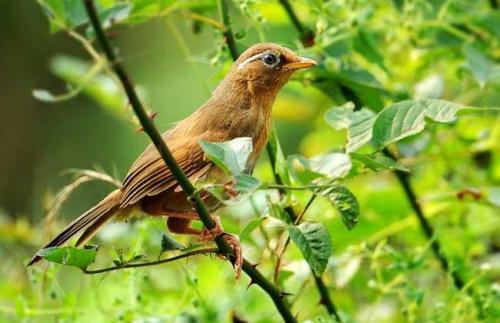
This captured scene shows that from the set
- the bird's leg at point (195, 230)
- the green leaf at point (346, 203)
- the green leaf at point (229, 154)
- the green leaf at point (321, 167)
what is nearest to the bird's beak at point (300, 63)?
the bird's leg at point (195, 230)

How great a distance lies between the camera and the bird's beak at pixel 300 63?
2916 millimetres

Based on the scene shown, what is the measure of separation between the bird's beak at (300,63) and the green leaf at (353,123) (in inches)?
15.2

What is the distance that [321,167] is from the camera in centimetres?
231

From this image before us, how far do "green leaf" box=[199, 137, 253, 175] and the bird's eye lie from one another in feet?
3.32

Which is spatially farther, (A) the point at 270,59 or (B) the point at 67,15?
(A) the point at 270,59

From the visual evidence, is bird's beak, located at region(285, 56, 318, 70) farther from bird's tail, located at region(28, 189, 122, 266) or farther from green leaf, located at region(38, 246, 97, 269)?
green leaf, located at region(38, 246, 97, 269)

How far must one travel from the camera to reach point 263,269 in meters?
3.42

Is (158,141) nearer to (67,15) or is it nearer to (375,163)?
(375,163)

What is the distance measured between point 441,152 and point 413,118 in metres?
1.21

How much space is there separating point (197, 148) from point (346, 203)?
638mm

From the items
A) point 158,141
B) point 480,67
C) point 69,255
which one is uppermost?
point 158,141

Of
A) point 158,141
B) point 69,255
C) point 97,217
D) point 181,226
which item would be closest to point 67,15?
point 97,217

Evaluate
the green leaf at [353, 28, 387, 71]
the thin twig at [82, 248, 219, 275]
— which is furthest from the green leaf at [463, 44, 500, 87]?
the thin twig at [82, 248, 219, 275]

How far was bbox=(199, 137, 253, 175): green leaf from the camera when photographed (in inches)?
78.2
